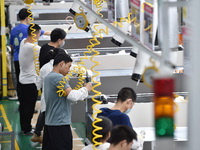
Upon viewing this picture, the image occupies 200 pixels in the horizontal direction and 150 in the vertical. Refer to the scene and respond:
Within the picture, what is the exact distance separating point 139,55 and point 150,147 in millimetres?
2180

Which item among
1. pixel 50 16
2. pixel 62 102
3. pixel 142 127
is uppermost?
pixel 50 16

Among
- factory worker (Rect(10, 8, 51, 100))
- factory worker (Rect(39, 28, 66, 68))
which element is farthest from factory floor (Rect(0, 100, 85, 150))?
factory worker (Rect(39, 28, 66, 68))

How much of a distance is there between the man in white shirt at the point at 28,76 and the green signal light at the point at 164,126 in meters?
5.05

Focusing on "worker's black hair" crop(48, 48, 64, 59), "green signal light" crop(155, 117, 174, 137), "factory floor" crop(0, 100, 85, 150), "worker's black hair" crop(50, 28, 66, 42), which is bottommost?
"factory floor" crop(0, 100, 85, 150)

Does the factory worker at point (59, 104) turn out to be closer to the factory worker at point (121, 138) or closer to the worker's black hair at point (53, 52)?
the worker's black hair at point (53, 52)

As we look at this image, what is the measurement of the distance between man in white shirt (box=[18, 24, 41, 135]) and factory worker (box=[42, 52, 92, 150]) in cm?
178

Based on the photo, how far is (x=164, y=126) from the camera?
1.47m

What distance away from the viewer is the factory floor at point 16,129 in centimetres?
637

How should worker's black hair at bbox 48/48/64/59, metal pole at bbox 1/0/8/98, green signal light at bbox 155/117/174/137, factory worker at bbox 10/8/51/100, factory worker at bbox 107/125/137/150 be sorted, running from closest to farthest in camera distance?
green signal light at bbox 155/117/174/137, factory worker at bbox 107/125/137/150, worker's black hair at bbox 48/48/64/59, factory worker at bbox 10/8/51/100, metal pole at bbox 1/0/8/98

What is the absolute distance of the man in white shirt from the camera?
6489 millimetres

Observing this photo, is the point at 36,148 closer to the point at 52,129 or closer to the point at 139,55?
the point at 52,129

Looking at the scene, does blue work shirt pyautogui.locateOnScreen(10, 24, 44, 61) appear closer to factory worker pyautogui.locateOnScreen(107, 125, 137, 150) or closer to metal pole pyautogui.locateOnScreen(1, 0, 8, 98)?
metal pole pyautogui.locateOnScreen(1, 0, 8, 98)

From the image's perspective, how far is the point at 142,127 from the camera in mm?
5242

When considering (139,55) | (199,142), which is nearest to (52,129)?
(139,55)
